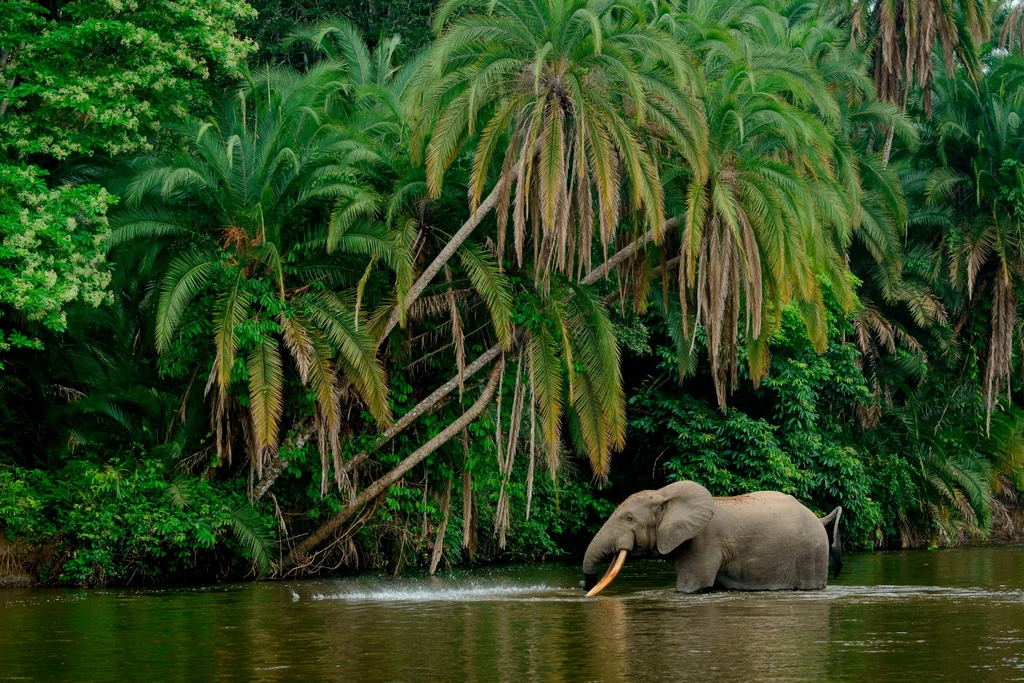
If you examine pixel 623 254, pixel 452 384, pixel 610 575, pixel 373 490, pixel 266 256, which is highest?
pixel 623 254

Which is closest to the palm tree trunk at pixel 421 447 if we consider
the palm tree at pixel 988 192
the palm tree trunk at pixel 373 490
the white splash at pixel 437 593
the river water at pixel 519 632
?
the palm tree trunk at pixel 373 490

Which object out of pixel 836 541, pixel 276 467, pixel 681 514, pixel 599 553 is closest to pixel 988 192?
pixel 836 541

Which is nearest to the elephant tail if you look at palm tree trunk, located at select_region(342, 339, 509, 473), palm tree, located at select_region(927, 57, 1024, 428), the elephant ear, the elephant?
the elephant

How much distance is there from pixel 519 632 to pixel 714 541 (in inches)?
238

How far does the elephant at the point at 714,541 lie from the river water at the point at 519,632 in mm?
506

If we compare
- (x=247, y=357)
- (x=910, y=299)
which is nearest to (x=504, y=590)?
(x=247, y=357)

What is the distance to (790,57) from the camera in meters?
25.0

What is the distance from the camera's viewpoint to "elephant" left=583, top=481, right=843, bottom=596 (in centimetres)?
1866

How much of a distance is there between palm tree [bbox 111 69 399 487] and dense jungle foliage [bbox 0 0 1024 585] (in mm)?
58

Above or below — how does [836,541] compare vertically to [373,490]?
below

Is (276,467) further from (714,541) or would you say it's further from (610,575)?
(714,541)

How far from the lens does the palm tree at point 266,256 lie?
21.2 metres

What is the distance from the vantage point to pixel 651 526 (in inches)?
743

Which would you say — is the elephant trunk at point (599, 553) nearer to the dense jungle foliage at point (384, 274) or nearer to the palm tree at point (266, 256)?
the dense jungle foliage at point (384, 274)
